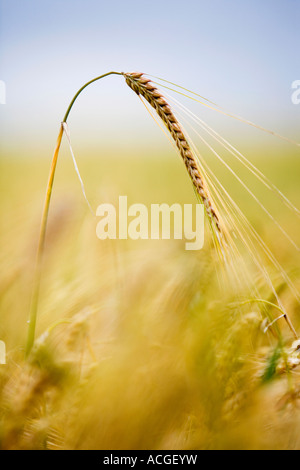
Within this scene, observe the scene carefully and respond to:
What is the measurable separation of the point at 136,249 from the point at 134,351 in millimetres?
396

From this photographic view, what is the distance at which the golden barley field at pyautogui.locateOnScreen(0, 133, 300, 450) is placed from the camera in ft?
1.05

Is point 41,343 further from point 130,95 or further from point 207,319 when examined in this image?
point 130,95

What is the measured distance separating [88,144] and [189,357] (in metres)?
0.66

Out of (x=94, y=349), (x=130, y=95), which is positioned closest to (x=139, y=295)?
Answer: (x=94, y=349)

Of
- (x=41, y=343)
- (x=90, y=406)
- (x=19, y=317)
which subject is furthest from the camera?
(x=19, y=317)

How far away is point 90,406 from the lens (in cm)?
32

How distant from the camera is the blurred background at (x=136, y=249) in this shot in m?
0.33
